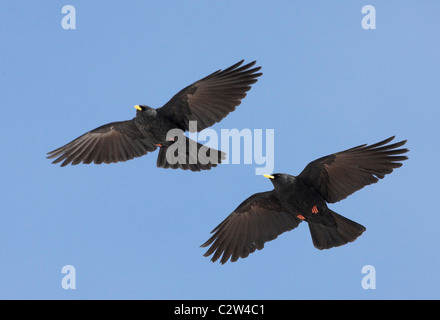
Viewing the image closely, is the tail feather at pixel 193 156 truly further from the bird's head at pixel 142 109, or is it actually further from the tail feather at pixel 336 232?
the tail feather at pixel 336 232

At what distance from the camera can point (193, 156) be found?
50.7ft

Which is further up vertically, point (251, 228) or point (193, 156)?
point (193, 156)

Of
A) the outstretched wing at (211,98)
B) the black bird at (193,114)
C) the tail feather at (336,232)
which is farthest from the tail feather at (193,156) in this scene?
the tail feather at (336,232)

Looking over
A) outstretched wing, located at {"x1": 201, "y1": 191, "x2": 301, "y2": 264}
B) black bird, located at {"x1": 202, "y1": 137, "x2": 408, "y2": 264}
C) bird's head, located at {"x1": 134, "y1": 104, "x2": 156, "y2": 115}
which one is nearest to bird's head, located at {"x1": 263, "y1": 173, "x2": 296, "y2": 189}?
black bird, located at {"x1": 202, "y1": 137, "x2": 408, "y2": 264}

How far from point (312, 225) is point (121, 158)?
507 cm

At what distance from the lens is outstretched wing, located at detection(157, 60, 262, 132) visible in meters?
14.7

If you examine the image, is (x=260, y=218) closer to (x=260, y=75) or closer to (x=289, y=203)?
(x=289, y=203)

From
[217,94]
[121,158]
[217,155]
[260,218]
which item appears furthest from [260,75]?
[121,158]

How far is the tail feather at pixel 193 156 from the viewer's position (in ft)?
50.3

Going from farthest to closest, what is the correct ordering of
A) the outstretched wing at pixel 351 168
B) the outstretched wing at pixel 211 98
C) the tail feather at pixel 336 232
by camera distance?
the outstretched wing at pixel 211 98, the tail feather at pixel 336 232, the outstretched wing at pixel 351 168

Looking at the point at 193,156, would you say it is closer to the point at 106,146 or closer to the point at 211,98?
the point at 211,98

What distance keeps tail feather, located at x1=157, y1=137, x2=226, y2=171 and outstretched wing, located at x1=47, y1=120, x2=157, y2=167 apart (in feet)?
3.20

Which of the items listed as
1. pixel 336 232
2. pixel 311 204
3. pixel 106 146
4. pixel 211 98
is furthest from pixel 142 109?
pixel 336 232

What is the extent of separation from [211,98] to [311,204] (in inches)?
132
